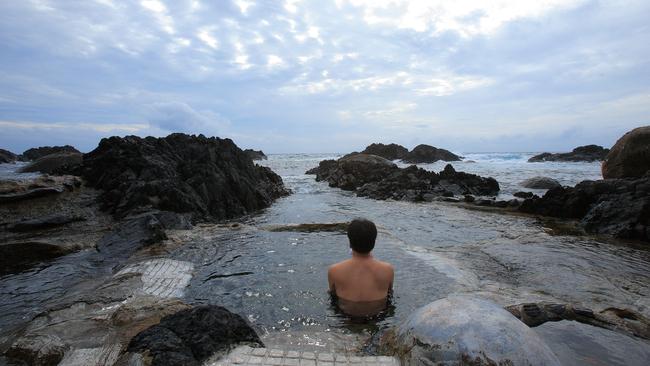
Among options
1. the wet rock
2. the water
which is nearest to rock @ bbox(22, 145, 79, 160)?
the wet rock

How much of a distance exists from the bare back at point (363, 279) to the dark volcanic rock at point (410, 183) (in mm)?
12167

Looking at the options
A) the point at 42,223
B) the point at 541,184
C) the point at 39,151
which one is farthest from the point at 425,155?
the point at 39,151

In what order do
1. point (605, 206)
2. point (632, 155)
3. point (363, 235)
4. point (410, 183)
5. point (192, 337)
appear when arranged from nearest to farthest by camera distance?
point (192, 337) → point (363, 235) → point (605, 206) → point (632, 155) → point (410, 183)

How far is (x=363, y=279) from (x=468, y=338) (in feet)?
6.63

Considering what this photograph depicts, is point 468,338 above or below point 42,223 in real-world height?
above

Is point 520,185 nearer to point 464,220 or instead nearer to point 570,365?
point 464,220

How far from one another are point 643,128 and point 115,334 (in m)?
16.9

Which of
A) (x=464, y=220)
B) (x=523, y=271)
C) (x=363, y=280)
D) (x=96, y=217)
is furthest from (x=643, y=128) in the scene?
(x=96, y=217)

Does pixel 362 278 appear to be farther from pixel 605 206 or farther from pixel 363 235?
pixel 605 206

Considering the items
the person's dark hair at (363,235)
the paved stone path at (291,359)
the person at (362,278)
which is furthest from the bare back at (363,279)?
the paved stone path at (291,359)

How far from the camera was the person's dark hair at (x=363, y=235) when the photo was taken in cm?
450

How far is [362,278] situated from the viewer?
15.2 feet

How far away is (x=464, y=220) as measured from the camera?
11445 millimetres

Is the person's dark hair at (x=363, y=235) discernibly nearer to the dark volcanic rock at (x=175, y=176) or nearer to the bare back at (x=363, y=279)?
the bare back at (x=363, y=279)
